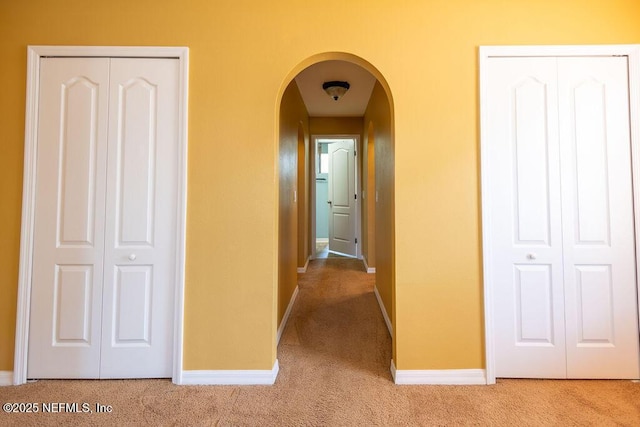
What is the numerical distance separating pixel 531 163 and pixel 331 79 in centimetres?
210

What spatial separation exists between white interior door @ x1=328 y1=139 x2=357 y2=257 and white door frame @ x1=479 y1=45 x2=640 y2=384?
3511 millimetres

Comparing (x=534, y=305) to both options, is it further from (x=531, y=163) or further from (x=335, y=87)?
(x=335, y=87)

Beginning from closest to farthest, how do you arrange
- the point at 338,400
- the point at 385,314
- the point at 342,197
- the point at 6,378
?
the point at 338,400, the point at 6,378, the point at 385,314, the point at 342,197

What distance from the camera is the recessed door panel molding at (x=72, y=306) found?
6.01 ft

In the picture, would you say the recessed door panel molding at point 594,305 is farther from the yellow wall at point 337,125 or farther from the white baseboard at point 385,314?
the yellow wall at point 337,125

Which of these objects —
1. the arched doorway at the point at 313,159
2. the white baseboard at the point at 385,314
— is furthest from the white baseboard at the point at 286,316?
the white baseboard at the point at 385,314

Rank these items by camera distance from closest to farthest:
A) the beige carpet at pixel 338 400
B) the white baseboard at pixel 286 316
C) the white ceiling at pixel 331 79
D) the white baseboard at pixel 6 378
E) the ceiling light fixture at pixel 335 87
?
the beige carpet at pixel 338 400
the white baseboard at pixel 6 378
the white baseboard at pixel 286 316
the white ceiling at pixel 331 79
the ceiling light fixture at pixel 335 87

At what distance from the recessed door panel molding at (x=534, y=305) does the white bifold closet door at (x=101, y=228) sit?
7.07ft

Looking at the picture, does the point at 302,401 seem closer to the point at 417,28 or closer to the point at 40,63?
the point at 417,28

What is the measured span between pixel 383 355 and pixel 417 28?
220 centimetres

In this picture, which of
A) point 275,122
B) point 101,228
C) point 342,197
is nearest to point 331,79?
point 275,122

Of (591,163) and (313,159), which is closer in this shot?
(591,163)

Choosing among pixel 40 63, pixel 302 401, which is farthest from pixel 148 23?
pixel 302 401

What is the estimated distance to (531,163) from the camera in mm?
1853
